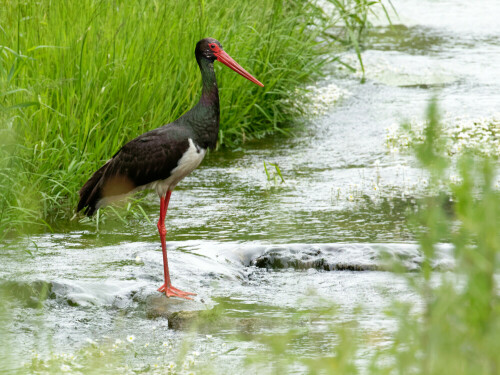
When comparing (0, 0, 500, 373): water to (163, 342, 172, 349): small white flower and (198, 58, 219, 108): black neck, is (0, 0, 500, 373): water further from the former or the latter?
(198, 58, 219, 108): black neck

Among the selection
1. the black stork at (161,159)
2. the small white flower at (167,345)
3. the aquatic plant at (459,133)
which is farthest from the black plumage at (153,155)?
the aquatic plant at (459,133)

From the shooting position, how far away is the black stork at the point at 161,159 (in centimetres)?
499

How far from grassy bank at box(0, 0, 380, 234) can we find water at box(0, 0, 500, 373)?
12.7 inches

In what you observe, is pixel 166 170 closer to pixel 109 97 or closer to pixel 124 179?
pixel 124 179

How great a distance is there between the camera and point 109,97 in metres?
6.27

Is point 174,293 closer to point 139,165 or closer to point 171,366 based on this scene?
point 139,165

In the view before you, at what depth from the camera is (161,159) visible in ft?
16.4

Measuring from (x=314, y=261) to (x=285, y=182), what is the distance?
6.41ft

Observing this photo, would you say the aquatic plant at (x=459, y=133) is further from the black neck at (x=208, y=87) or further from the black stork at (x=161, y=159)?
the black stork at (x=161, y=159)

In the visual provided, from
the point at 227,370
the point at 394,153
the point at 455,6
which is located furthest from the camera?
the point at 455,6

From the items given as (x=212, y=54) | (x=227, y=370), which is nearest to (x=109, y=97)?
(x=212, y=54)

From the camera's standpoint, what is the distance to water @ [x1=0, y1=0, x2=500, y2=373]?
160 inches

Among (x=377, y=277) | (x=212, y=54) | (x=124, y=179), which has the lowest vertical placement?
(x=377, y=277)

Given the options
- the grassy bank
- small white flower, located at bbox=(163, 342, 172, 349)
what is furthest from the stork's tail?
small white flower, located at bbox=(163, 342, 172, 349)
